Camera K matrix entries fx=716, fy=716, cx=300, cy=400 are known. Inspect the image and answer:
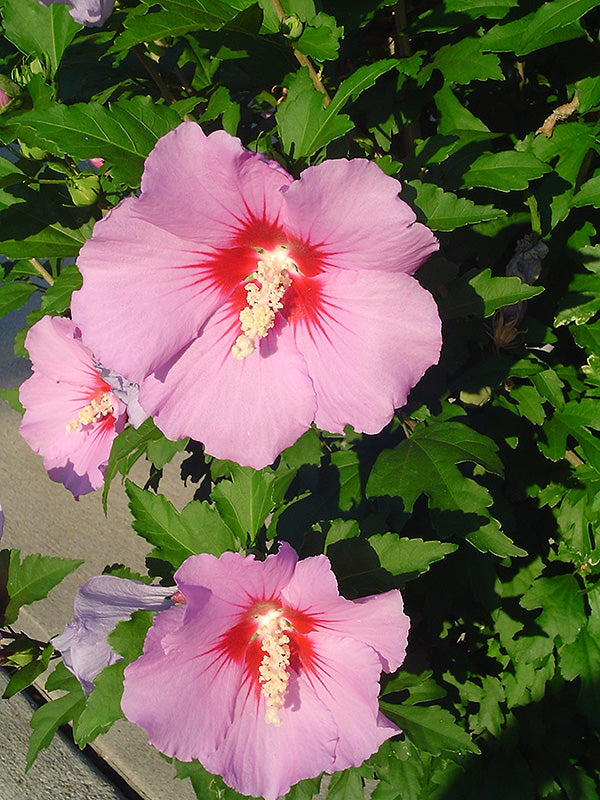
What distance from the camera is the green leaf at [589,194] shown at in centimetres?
104

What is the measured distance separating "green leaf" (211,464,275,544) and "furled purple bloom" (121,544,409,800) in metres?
0.13

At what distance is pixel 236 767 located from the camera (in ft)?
2.72

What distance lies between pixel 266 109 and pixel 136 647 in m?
0.94

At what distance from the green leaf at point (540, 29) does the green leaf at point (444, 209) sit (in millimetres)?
224

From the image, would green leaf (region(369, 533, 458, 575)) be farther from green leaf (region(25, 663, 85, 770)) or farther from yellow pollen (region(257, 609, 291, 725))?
green leaf (region(25, 663, 85, 770))

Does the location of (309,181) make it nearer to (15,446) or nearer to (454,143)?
(454,143)

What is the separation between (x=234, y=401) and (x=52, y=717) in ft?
2.16

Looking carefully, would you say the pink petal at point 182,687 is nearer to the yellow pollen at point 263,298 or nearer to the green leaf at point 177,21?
the yellow pollen at point 263,298

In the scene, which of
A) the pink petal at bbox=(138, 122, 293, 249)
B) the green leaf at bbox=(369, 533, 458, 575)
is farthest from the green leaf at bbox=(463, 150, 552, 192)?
the green leaf at bbox=(369, 533, 458, 575)

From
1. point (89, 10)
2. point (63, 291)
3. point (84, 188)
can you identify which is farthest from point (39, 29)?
point (63, 291)

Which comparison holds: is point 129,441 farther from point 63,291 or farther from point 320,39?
point 320,39

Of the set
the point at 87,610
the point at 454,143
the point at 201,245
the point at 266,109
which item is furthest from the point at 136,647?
the point at 266,109

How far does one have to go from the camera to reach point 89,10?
913mm

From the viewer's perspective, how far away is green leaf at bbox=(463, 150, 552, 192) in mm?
929
